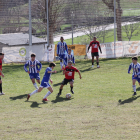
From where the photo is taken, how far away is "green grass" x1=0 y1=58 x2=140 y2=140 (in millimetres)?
6410

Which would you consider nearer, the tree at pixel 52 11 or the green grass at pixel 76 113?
the green grass at pixel 76 113

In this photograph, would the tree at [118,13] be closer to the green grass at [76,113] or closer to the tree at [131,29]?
the green grass at [76,113]

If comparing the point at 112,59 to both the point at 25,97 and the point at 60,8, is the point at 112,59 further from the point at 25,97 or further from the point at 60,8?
the point at 25,97

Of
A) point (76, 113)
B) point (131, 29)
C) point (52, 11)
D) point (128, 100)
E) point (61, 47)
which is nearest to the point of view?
point (76, 113)

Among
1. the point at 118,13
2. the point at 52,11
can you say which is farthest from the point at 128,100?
the point at 52,11

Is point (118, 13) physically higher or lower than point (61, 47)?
higher

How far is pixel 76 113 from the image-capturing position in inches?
325

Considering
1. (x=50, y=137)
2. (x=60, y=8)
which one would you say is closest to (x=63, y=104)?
(x=50, y=137)

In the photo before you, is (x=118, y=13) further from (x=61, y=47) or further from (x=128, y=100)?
(x=128, y=100)

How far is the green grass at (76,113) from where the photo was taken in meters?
6.41

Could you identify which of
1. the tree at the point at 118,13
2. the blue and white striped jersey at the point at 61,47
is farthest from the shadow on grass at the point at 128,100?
the tree at the point at 118,13

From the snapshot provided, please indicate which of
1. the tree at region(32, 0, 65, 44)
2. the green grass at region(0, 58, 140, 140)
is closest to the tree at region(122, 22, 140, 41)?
the tree at region(32, 0, 65, 44)

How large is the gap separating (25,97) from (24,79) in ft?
14.8

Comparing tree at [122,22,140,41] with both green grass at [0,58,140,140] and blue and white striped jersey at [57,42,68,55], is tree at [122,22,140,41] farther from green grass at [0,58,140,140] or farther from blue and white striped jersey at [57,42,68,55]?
green grass at [0,58,140,140]
